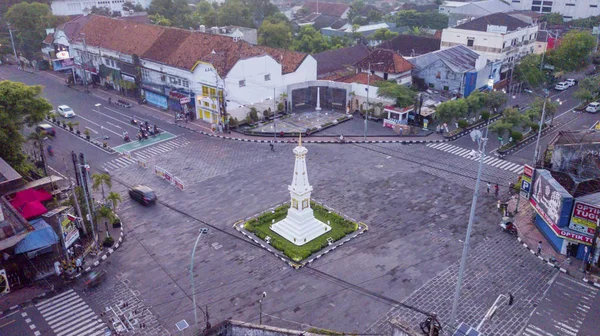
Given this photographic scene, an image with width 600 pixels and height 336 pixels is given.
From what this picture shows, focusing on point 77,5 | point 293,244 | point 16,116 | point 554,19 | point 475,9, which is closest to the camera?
point 293,244

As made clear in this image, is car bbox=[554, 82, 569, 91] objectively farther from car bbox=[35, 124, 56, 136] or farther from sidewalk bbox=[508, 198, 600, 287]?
car bbox=[35, 124, 56, 136]

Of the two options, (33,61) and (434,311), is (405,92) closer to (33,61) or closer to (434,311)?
(434,311)

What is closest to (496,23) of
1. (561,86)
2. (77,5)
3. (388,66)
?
(561,86)

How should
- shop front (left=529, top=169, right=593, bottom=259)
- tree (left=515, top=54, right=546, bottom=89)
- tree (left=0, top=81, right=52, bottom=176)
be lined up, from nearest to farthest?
shop front (left=529, top=169, right=593, bottom=259) < tree (left=0, top=81, right=52, bottom=176) < tree (left=515, top=54, right=546, bottom=89)

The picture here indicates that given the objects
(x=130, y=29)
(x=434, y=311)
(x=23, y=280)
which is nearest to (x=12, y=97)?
(x=23, y=280)

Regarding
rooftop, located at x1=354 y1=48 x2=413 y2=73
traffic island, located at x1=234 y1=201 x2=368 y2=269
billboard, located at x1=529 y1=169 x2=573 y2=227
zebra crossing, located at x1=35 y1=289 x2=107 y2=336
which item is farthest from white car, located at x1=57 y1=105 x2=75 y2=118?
billboard, located at x1=529 y1=169 x2=573 y2=227

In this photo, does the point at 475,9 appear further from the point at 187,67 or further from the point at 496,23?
the point at 187,67
